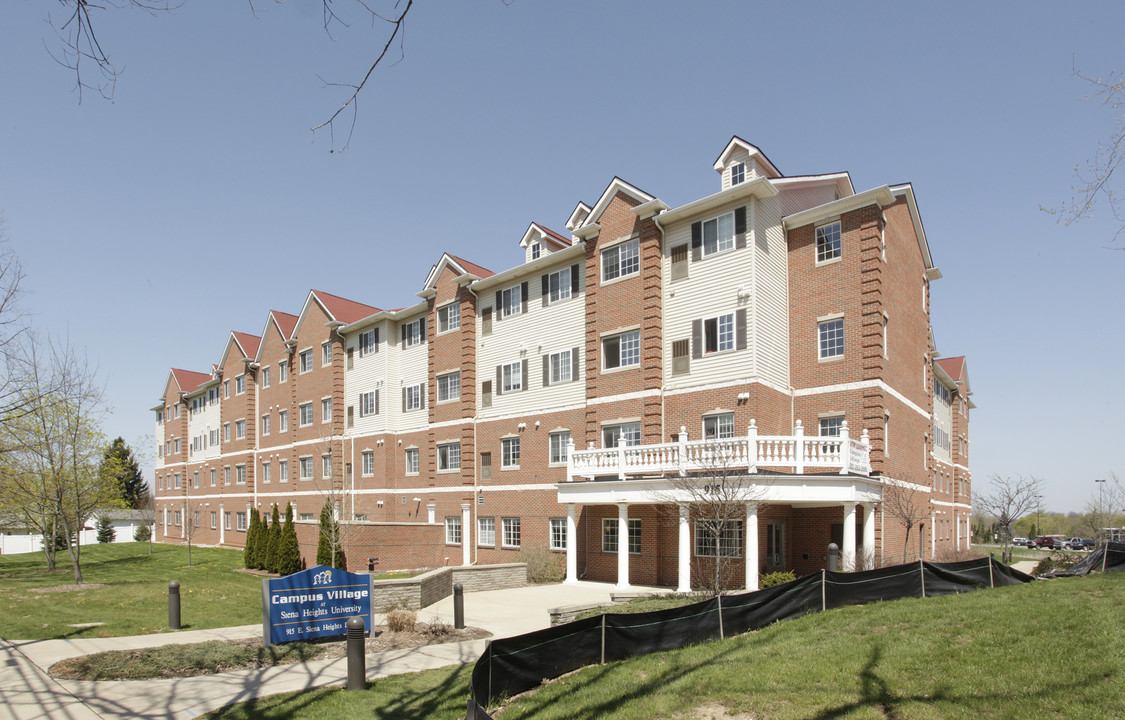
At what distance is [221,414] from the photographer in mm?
57062

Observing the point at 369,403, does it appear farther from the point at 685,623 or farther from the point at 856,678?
the point at 856,678

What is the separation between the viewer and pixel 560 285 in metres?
31.2

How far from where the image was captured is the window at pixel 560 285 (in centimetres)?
3056

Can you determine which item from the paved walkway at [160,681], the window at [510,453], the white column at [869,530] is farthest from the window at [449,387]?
the white column at [869,530]

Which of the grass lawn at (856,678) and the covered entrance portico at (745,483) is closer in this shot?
the grass lawn at (856,678)

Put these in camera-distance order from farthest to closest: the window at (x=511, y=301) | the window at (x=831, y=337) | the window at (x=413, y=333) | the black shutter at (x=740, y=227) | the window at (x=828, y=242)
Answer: the window at (x=413, y=333) < the window at (x=511, y=301) < the window at (x=828, y=242) < the black shutter at (x=740, y=227) < the window at (x=831, y=337)

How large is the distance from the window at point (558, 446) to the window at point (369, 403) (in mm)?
13699

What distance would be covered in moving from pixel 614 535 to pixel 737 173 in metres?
14.1

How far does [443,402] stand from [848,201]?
828 inches

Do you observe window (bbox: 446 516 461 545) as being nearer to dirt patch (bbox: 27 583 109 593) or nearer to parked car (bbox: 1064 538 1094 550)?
dirt patch (bbox: 27 583 109 593)

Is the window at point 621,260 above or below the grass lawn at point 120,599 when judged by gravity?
above

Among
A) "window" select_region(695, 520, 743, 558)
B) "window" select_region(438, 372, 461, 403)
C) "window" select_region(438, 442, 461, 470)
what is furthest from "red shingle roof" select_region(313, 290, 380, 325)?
"window" select_region(695, 520, 743, 558)

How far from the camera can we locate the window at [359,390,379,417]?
4009 centimetres

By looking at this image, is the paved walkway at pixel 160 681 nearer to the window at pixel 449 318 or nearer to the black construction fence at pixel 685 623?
the black construction fence at pixel 685 623
